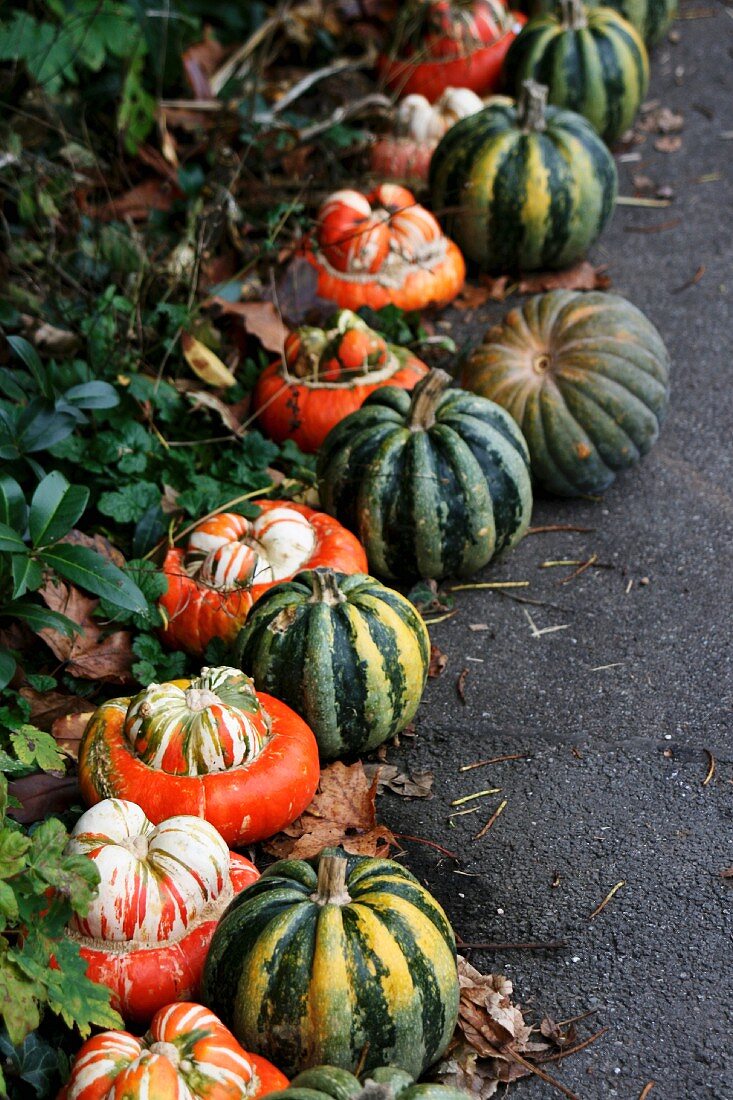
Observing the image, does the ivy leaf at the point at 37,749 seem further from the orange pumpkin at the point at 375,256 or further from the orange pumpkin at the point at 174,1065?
the orange pumpkin at the point at 375,256

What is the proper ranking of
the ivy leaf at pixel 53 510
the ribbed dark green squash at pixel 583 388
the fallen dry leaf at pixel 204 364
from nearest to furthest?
the ivy leaf at pixel 53 510 → the ribbed dark green squash at pixel 583 388 → the fallen dry leaf at pixel 204 364

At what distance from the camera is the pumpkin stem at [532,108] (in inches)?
202

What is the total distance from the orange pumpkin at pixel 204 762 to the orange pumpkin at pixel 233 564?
0.57m

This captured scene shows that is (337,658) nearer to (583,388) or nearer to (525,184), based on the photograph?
(583,388)

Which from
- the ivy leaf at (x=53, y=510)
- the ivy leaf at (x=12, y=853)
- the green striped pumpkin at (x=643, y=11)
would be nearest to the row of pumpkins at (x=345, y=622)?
the ivy leaf at (x=12, y=853)

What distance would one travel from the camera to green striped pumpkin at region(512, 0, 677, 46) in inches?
262

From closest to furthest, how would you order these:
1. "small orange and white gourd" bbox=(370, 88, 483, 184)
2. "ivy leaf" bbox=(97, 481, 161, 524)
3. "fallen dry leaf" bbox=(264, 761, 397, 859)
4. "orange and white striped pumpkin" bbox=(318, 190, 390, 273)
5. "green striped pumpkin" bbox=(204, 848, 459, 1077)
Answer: "green striped pumpkin" bbox=(204, 848, 459, 1077) → "fallen dry leaf" bbox=(264, 761, 397, 859) → "ivy leaf" bbox=(97, 481, 161, 524) → "orange and white striped pumpkin" bbox=(318, 190, 390, 273) → "small orange and white gourd" bbox=(370, 88, 483, 184)

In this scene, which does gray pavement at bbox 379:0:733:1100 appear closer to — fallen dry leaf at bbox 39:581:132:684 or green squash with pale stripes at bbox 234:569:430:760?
green squash with pale stripes at bbox 234:569:430:760

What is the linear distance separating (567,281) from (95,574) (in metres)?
3.04

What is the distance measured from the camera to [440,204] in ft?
18.0

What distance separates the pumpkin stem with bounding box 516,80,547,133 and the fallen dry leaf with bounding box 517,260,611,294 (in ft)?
2.07

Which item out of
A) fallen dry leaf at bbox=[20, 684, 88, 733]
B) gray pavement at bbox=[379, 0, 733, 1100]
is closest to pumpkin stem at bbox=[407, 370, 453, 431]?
gray pavement at bbox=[379, 0, 733, 1100]

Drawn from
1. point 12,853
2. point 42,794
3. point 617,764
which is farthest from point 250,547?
point 12,853

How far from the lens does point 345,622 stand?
10.8ft
